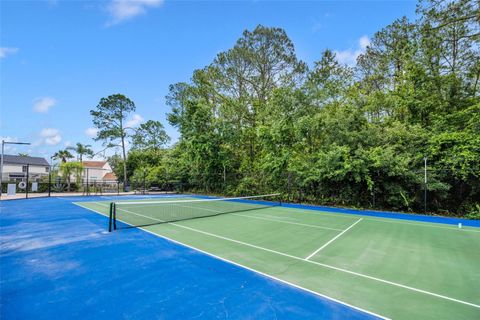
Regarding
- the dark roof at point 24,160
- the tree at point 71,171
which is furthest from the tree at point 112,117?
the dark roof at point 24,160

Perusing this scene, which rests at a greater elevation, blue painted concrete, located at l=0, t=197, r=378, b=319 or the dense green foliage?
the dense green foliage

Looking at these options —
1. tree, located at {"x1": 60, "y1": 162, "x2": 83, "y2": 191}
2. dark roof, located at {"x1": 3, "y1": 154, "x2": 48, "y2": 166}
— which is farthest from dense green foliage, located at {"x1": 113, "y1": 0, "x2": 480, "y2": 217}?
dark roof, located at {"x1": 3, "y1": 154, "x2": 48, "y2": 166}

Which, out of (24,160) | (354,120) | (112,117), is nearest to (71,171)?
(112,117)

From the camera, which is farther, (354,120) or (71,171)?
(71,171)

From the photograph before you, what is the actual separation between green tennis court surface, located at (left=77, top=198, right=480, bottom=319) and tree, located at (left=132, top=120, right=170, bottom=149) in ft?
97.3

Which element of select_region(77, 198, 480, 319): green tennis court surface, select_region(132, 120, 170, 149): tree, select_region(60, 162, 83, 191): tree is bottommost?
select_region(77, 198, 480, 319): green tennis court surface

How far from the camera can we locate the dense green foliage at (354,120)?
10906mm

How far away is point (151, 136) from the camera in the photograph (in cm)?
3653

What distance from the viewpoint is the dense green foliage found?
10.9 meters

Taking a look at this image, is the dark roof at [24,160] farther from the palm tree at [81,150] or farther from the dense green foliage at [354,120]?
the dense green foliage at [354,120]

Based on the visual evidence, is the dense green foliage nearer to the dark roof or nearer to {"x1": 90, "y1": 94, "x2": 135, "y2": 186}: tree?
{"x1": 90, "y1": 94, "x2": 135, "y2": 186}: tree

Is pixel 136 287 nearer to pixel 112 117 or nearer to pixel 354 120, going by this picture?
pixel 354 120

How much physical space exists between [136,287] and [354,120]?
13570 mm

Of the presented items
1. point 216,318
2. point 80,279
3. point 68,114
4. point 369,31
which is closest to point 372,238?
point 216,318
